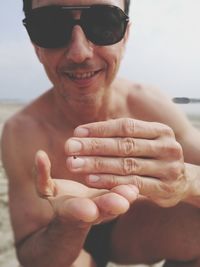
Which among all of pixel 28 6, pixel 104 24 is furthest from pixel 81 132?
pixel 28 6

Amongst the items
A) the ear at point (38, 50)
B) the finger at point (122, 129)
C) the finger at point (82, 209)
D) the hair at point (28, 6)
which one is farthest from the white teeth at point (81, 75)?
the finger at point (82, 209)

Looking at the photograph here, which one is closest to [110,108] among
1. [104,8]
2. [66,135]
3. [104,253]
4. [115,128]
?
[66,135]

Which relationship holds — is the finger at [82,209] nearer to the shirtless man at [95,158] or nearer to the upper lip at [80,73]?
the shirtless man at [95,158]

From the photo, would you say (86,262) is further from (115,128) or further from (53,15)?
(53,15)

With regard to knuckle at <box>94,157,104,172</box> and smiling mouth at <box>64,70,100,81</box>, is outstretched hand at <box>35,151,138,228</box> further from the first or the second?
smiling mouth at <box>64,70,100,81</box>

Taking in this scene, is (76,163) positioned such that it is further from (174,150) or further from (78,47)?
(78,47)

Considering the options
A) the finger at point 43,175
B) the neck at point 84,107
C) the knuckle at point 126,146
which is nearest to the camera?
the finger at point 43,175

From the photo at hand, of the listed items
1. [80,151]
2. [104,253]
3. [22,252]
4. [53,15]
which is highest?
[53,15]

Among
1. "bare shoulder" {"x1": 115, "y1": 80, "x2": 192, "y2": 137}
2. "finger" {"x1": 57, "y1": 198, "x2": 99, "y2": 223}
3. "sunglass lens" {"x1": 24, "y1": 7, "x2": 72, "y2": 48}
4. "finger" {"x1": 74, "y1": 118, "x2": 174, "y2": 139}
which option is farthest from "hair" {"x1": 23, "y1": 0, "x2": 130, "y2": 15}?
"finger" {"x1": 57, "y1": 198, "x2": 99, "y2": 223}
